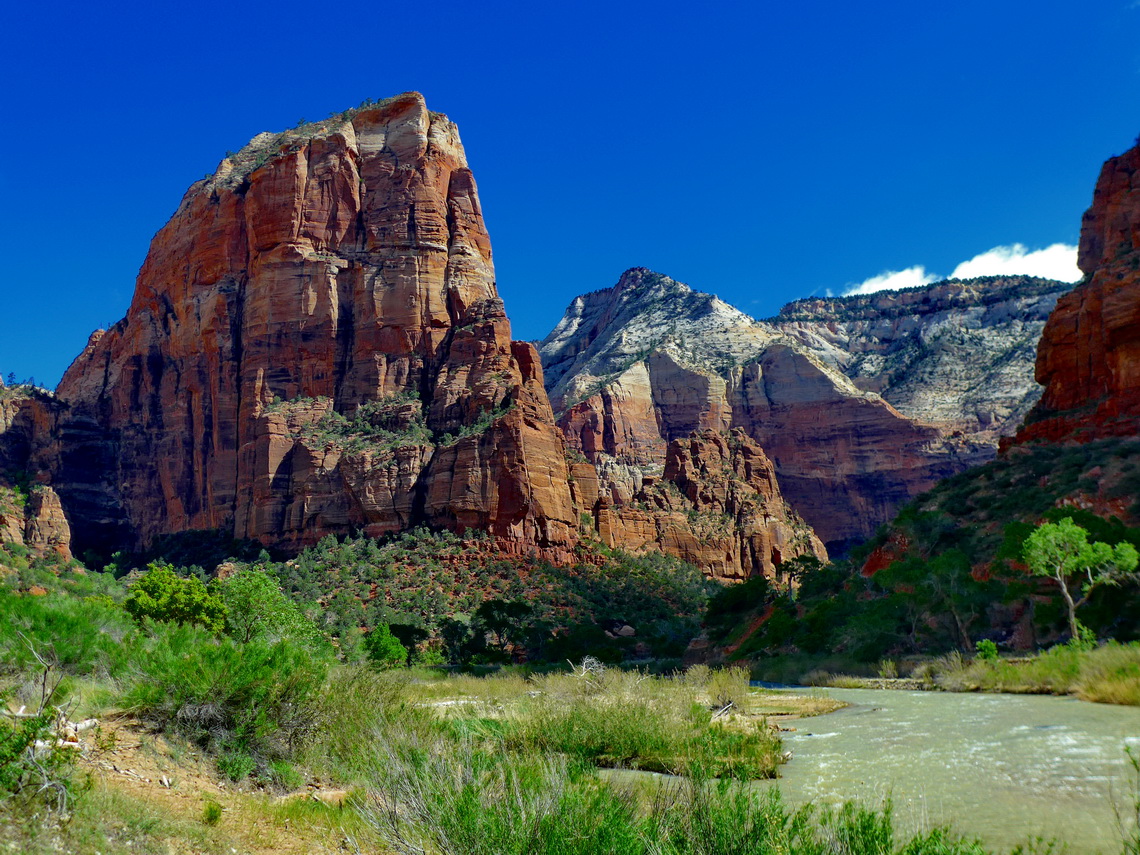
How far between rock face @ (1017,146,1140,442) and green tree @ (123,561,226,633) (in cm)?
4794

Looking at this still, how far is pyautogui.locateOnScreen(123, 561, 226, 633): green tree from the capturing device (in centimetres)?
3919

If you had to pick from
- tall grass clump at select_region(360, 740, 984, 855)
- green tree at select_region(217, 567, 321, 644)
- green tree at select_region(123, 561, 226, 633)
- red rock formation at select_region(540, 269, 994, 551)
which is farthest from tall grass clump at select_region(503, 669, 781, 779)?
red rock formation at select_region(540, 269, 994, 551)

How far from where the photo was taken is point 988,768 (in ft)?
38.7

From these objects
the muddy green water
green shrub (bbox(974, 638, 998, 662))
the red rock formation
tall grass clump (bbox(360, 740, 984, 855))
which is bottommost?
green shrub (bbox(974, 638, 998, 662))

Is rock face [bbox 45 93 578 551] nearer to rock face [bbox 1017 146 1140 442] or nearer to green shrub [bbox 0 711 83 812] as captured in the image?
rock face [bbox 1017 146 1140 442]

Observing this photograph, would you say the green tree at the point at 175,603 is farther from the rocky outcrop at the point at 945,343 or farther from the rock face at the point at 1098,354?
the rocky outcrop at the point at 945,343

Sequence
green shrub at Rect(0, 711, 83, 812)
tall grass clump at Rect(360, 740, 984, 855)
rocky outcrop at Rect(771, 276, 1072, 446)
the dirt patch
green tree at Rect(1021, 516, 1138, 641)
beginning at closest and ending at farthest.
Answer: tall grass clump at Rect(360, 740, 984, 855), green shrub at Rect(0, 711, 83, 812), the dirt patch, green tree at Rect(1021, 516, 1138, 641), rocky outcrop at Rect(771, 276, 1072, 446)

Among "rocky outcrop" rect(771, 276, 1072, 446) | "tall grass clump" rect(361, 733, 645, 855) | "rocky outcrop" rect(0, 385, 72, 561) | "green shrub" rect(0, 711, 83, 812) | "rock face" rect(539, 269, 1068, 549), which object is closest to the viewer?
"tall grass clump" rect(361, 733, 645, 855)

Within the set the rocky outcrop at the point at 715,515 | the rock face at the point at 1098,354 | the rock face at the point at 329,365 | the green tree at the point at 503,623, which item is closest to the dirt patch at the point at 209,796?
the green tree at the point at 503,623

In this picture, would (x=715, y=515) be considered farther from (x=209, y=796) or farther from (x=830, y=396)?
(x=209, y=796)

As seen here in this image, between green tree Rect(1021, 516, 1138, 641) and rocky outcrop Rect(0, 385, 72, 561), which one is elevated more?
rocky outcrop Rect(0, 385, 72, 561)

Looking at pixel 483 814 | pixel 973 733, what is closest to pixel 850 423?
pixel 973 733

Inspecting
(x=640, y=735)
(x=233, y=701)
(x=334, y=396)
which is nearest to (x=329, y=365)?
(x=334, y=396)

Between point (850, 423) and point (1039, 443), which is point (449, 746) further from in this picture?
point (850, 423)
